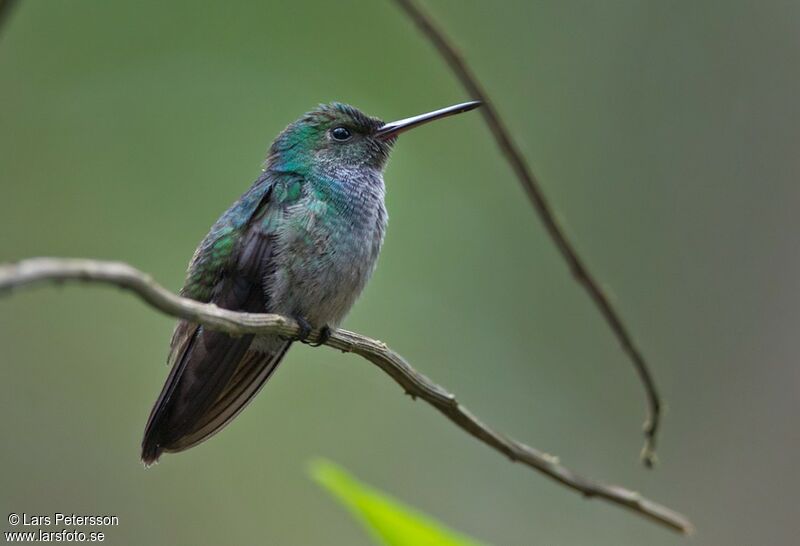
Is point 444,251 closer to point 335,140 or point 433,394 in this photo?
point 335,140

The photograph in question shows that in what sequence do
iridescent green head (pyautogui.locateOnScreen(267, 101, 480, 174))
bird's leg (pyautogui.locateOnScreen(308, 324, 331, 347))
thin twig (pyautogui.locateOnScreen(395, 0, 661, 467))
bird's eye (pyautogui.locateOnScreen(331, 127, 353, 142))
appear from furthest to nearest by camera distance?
bird's eye (pyautogui.locateOnScreen(331, 127, 353, 142))
iridescent green head (pyautogui.locateOnScreen(267, 101, 480, 174))
bird's leg (pyautogui.locateOnScreen(308, 324, 331, 347))
thin twig (pyautogui.locateOnScreen(395, 0, 661, 467))

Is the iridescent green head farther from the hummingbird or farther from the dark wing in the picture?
the dark wing

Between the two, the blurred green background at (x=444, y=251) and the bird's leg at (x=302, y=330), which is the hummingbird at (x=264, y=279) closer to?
the bird's leg at (x=302, y=330)

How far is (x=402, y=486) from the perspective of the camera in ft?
23.1

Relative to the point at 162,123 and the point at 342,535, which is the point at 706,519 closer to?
the point at 342,535

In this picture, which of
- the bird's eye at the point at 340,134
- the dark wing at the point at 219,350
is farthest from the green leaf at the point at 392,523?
the bird's eye at the point at 340,134

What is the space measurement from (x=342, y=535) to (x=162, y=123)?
12.9 feet

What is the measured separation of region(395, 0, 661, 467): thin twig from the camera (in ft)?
5.65

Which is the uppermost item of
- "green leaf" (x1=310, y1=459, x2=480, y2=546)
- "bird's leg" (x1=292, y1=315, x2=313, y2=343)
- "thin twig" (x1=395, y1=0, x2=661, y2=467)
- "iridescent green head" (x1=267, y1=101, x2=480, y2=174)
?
"iridescent green head" (x1=267, y1=101, x2=480, y2=174)

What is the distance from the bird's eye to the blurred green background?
3027mm

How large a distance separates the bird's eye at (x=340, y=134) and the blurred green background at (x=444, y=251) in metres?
3.03

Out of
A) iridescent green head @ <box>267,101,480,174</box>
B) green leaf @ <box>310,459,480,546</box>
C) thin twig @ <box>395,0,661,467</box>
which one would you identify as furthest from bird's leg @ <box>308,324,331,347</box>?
green leaf @ <box>310,459,480,546</box>

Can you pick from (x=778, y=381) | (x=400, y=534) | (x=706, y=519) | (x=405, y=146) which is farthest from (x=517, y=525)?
(x=400, y=534)

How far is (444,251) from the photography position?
26.5 feet
